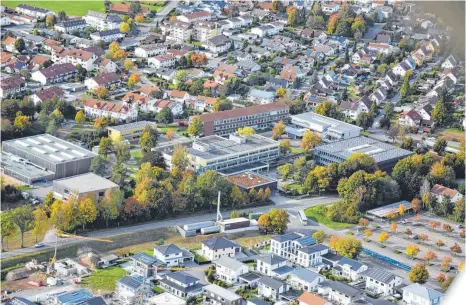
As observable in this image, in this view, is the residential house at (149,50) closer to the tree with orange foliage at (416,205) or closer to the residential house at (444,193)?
the residential house at (444,193)

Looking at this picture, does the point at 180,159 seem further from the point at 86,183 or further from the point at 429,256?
the point at 429,256

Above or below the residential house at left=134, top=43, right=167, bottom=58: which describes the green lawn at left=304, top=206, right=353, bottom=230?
below

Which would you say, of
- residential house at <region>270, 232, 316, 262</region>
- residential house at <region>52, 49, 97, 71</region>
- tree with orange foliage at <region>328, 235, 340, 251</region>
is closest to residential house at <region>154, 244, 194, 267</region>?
residential house at <region>270, 232, 316, 262</region>

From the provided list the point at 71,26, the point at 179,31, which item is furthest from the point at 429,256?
the point at 71,26

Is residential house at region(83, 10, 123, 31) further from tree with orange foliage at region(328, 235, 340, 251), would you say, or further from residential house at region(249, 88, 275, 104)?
tree with orange foliage at region(328, 235, 340, 251)

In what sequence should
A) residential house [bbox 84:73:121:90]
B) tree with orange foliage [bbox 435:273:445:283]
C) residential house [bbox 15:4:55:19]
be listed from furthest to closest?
residential house [bbox 15:4:55:19]
residential house [bbox 84:73:121:90]
tree with orange foliage [bbox 435:273:445:283]
